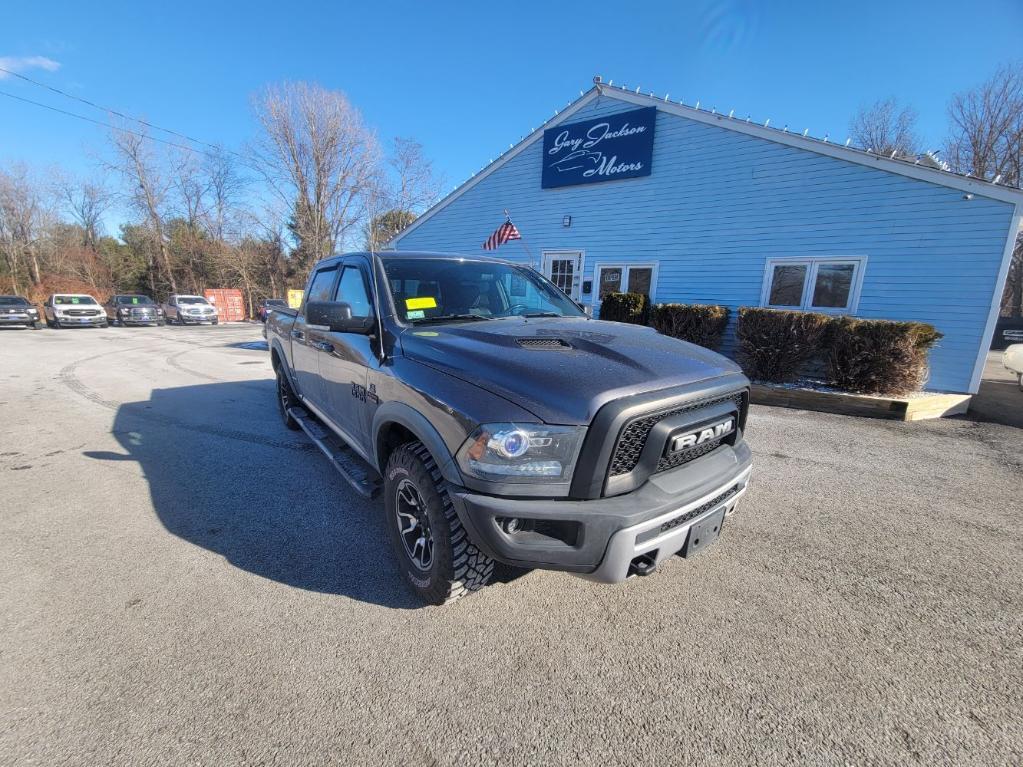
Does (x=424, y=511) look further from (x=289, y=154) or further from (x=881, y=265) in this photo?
(x=289, y=154)

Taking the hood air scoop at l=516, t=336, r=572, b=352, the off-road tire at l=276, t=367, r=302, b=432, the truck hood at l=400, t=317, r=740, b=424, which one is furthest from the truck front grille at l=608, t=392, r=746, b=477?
the off-road tire at l=276, t=367, r=302, b=432

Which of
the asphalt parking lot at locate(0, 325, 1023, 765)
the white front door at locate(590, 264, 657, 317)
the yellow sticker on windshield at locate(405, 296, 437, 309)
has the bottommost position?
the asphalt parking lot at locate(0, 325, 1023, 765)

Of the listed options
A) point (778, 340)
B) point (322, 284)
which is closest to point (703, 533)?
point (322, 284)

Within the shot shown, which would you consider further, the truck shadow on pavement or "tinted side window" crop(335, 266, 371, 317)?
"tinted side window" crop(335, 266, 371, 317)

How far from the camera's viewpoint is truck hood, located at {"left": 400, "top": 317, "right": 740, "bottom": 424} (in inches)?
68.3

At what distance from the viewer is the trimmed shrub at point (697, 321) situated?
28.4ft

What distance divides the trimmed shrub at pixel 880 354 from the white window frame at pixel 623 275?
4.18m

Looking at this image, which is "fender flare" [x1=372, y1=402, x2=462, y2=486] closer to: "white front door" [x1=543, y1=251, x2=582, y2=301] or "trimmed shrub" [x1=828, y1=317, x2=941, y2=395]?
"trimmed shrub" [x1=828, y1=317, x2=941, y2=395]

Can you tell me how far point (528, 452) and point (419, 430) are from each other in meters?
0.61

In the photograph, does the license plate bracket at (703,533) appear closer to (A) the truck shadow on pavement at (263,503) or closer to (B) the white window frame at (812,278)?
(A) the truck shadow on pavement at (263,503)

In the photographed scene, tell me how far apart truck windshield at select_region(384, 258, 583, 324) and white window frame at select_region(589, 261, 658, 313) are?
7.64 meters

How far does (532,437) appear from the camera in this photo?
5.64 ft

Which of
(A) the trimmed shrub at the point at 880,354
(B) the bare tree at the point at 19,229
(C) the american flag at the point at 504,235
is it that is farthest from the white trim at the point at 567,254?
(B) the bare tree at the point at 19,229

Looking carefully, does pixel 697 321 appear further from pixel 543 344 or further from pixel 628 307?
pixel 543 344
